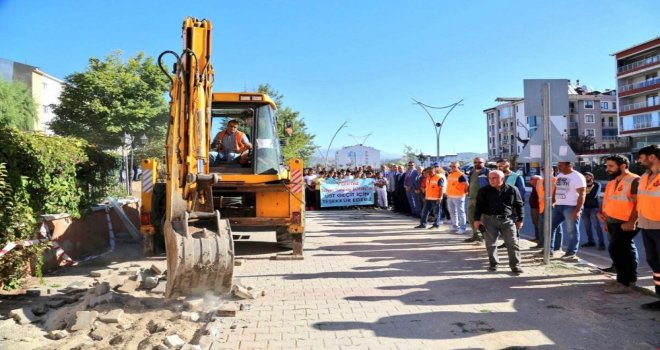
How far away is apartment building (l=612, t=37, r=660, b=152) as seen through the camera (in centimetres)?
5791

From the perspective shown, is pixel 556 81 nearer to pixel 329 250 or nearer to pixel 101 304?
pixel 329 250

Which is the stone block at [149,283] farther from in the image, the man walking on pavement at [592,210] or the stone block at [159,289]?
the man walking on pavement at [592,210]

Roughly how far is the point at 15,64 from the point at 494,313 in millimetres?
65236

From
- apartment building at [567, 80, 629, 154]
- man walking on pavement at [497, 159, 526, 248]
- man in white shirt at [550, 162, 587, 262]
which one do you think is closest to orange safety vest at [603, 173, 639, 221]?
man in white shirt at [550, 162, 587, 262]

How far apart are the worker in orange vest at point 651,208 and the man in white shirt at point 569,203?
8.14ft

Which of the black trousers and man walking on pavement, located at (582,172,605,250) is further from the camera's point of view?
man walking on pavement, located at (582,172,605,250)

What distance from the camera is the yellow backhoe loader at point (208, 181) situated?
525 cm

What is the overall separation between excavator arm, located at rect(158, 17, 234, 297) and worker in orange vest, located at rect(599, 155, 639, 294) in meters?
4.77

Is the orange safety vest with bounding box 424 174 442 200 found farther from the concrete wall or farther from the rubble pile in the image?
the concrete wall

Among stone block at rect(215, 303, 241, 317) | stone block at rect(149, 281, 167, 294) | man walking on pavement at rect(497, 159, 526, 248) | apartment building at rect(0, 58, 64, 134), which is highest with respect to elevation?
apartment building at rect(0, 58, 64, 134)

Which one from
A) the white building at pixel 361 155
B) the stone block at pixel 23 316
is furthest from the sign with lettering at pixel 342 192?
the white building at pixel 361 155

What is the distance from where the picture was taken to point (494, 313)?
17.4 feet

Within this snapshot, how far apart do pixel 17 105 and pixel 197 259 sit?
4526 centimetres

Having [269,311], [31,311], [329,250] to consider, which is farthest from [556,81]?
[31,311]
